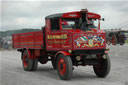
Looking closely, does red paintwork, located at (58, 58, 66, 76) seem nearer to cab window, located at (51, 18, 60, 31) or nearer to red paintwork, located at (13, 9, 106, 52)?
red paintwork, located at (13, 9, 106, 52)

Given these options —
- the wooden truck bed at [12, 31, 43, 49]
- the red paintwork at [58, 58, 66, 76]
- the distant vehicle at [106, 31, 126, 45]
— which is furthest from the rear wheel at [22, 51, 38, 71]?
the distant vehicle at [106, 31, 126, 45]

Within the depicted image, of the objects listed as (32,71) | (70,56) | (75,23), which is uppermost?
(75,23)

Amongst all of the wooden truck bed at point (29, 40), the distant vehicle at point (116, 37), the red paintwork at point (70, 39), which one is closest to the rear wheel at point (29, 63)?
the wooden truck bed at point (29, 40)

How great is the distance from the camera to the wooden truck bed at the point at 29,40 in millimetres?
10483

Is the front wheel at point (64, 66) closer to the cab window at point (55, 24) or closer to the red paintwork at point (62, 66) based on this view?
the red paintwork at point (62, 66)

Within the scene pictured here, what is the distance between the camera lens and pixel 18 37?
1285 cm

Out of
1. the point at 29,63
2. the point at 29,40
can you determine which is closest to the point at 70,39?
the point at 29,40

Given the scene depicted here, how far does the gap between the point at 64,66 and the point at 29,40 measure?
11.3 ft

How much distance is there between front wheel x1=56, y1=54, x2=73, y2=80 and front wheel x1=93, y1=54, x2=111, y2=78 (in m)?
1.46

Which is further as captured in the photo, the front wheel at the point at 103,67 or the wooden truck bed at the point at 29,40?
the wooden truck bed at the point at 29,40

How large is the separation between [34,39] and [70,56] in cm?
250

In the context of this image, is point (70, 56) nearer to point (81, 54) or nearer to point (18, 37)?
point (81, 54)

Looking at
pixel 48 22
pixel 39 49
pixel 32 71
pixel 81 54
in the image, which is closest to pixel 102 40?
pixel 81 54

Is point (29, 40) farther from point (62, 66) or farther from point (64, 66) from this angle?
point (64, 66)
